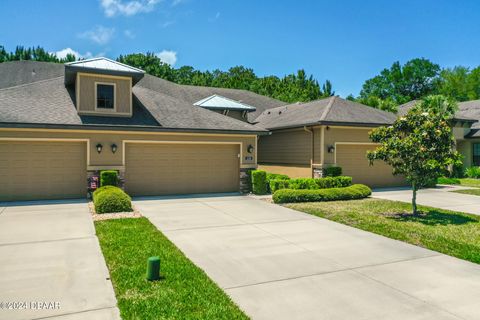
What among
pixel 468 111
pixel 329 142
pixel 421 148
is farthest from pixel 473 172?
pixel 421 148

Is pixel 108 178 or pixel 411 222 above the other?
pixel 108 178

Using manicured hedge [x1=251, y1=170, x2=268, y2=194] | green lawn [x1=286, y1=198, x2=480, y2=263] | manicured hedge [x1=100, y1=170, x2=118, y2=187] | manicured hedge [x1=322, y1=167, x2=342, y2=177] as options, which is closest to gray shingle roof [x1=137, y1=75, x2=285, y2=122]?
manicured hedge [x1=322, y1=167, x2=342, y2=177]

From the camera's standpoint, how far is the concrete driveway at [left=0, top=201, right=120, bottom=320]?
4.54 m

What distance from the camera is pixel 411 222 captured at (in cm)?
1007

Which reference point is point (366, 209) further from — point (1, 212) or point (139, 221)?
point (1, 212)

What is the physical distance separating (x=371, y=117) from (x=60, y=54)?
36.6m

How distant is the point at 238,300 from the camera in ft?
15.9

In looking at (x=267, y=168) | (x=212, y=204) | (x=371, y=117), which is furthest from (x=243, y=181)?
(x=371, y=117)

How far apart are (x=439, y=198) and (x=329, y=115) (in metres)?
6.12

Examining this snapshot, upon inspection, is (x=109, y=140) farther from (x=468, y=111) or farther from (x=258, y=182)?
(x=468, y=111)

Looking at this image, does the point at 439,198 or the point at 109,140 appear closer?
the point at 109,140

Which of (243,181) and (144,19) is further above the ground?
(144,19)

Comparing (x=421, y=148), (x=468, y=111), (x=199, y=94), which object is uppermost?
(x=199, y=94)

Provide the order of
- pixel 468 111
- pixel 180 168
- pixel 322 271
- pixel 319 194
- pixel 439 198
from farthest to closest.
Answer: pixel 468 111 < pixel 180 168 < pixel 439 198 < pixel 319 194 < pixel 322 271
